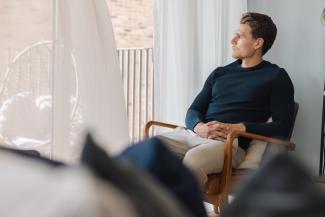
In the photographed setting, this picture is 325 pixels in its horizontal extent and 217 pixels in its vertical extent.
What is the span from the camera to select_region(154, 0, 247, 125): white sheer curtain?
3297mm

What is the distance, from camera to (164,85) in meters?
3.30

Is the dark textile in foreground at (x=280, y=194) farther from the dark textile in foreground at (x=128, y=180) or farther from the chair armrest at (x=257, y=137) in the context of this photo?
the chair armrest at (x=257, y=137)

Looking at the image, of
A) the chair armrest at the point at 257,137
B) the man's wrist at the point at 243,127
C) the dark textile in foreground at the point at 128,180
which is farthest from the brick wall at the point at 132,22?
the dark textile in foreground at the point at 128,180

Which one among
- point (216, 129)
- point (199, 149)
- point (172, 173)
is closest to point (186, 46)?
point (216, 129)

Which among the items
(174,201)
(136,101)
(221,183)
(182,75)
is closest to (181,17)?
(182,75)

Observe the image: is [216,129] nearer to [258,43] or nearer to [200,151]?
[200,151]

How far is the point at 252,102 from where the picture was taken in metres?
3.00

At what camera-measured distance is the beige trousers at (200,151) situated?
2588 mm

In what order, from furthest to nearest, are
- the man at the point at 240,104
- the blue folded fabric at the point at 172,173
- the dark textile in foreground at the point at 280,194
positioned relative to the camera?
the man at the point at 240,104, the blue folded fabric at the point at 172,173, the dark textile in foreground at the point at 280,194

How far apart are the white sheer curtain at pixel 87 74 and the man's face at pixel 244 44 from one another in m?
0.84

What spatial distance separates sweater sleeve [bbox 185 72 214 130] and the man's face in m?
0.22

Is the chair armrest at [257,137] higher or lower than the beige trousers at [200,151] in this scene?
higher

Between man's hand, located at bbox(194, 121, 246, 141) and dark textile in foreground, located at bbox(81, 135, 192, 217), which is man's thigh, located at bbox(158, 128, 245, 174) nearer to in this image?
man's hand, located at bbox(194, 121, 246, 141)

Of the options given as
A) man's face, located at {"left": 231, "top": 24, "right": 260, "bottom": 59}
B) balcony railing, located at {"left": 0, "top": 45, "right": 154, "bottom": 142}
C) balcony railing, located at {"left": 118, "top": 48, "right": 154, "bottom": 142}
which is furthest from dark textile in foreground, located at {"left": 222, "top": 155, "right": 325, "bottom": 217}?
balcony railing, located at {"left": 118, "top": 48, "right": 154, "bottom": 142}
